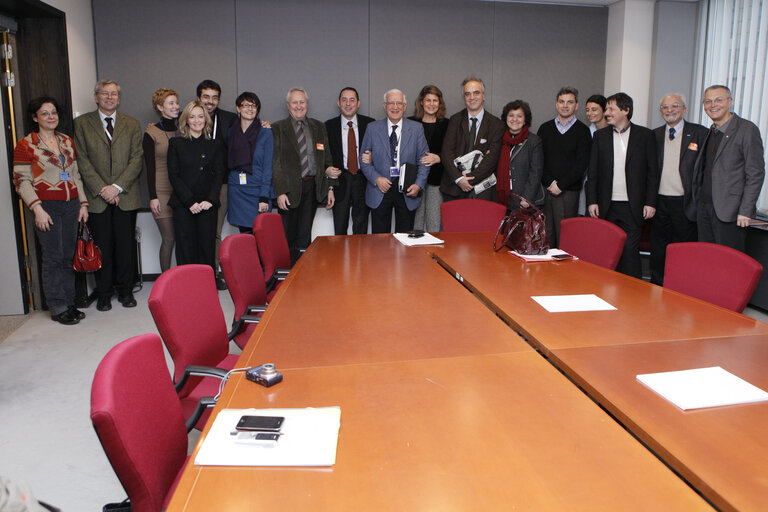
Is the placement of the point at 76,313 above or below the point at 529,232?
below

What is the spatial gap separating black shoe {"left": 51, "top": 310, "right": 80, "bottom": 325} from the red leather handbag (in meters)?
0.38

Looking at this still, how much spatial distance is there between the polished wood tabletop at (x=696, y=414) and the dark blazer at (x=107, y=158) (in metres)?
4.52

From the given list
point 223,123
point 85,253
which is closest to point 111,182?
point 85,253

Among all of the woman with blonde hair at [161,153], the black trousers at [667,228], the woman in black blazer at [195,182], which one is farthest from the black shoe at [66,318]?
the black trousers at [667,228]

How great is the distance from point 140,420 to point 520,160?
472 cm

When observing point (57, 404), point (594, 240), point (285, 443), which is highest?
point (594, 240)

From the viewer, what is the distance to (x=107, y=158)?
5020mm

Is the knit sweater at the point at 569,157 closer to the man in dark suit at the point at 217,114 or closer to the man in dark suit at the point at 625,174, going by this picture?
the man in dark suit at the point at 625,174

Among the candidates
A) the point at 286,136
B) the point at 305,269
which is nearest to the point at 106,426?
the point at 305,269

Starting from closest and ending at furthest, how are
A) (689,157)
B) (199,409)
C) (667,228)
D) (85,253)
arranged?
(199,409), (85,253), (689,157), (667,228)

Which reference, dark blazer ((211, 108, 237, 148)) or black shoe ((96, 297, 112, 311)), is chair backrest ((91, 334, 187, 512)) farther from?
dark blazer ((211, 108, 237, 148))

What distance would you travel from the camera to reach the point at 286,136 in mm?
5480

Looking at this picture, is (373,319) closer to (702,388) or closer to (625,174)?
(702,388)

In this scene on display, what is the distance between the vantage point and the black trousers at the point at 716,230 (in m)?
4.61
